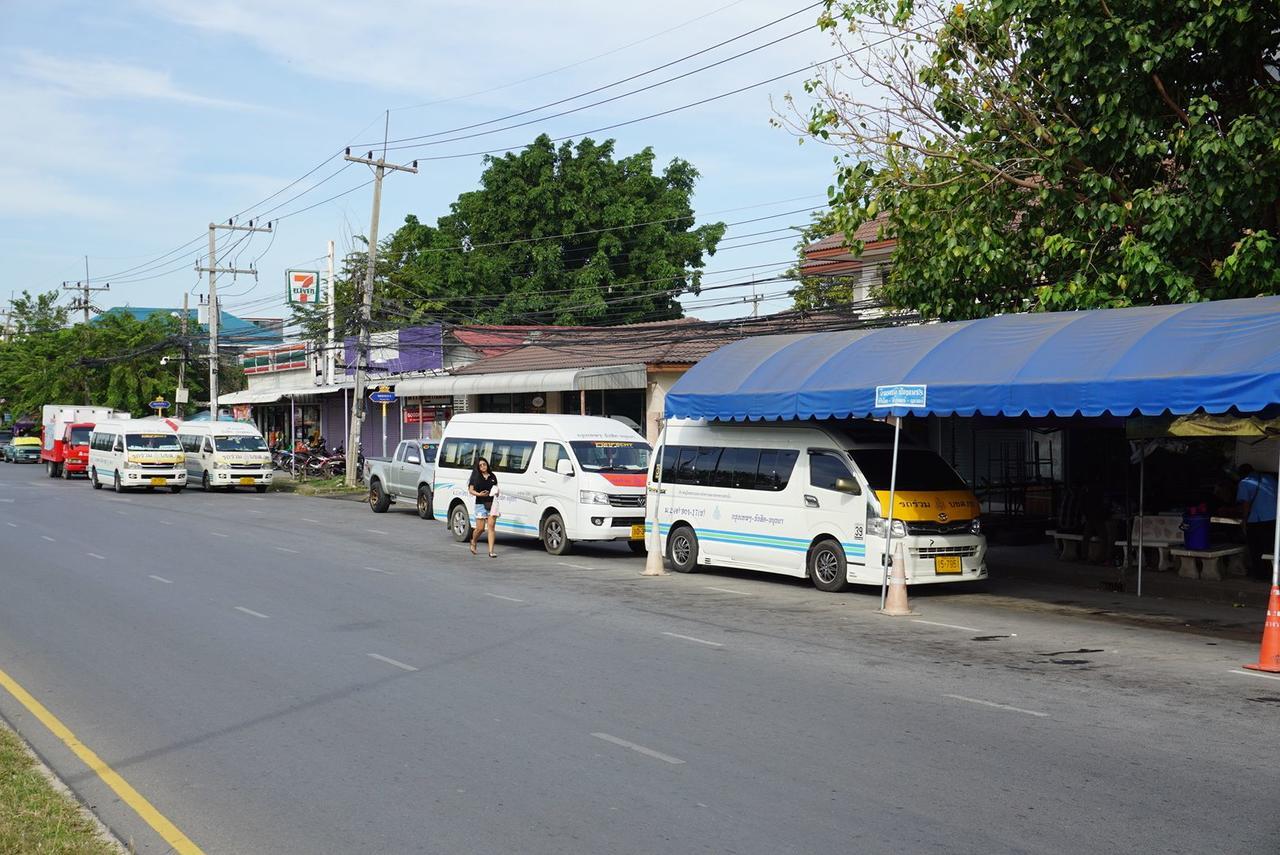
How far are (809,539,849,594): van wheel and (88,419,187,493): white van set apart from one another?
90.8 ft

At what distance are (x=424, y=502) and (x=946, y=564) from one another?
53.3ft

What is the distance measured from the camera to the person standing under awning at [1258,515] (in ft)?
53.2

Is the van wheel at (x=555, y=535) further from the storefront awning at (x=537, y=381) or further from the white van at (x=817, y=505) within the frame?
the storefront awning at (x=537, y=381)

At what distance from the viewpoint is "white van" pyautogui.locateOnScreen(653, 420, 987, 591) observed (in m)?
15.2

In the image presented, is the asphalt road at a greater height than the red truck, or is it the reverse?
the red truck

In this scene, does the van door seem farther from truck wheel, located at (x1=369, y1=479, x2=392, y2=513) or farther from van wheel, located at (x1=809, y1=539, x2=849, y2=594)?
truck wheel, located at (x1=369, y1=479, x2=392, y2=513)

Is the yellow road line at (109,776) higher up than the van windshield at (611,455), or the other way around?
the van windshield at (611,455)

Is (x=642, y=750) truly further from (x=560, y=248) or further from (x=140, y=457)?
(x=560, y=248)

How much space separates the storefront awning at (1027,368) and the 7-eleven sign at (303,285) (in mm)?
30382

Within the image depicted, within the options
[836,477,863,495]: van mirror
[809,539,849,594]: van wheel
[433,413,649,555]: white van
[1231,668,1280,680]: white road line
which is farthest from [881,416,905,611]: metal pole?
[433,413,649,555]: white van

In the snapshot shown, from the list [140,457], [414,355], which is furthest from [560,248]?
[140,457]

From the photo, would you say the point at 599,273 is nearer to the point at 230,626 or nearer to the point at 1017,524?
the point at 1017,524

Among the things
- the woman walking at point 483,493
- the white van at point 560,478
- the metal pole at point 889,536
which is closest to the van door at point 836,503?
the metal pole at point 889,536

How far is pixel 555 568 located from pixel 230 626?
6707 mm
